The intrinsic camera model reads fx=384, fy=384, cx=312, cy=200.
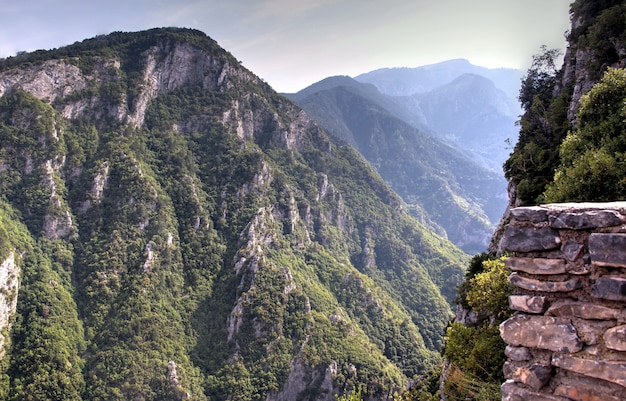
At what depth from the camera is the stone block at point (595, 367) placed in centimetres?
541

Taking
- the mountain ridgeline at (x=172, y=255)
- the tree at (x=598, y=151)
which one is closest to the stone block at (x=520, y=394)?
the tree at (x=598, y=151)

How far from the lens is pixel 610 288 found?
5512mm

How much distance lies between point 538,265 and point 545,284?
0.31 meters

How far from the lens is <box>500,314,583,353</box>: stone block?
5.81 metres

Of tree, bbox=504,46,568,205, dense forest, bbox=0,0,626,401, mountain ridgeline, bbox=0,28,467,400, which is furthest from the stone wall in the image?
mountain ridgeline, bbox=0,28,467,400

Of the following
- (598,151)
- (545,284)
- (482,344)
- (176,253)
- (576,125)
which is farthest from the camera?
(176,253)

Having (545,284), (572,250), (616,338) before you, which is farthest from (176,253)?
(616,338)

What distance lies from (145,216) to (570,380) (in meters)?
144

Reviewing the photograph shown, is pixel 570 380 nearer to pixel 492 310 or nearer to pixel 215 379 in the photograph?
pixel 492 310

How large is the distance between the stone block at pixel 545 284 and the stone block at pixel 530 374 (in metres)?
1.20

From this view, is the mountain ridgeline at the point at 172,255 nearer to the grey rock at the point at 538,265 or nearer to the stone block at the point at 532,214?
the grey rock at the point at 538,265

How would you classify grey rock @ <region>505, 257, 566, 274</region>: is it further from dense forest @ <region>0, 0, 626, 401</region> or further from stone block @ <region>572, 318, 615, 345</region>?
dense forest @ <region>0, 0, 626, 401</region>

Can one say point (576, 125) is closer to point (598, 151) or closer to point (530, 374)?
point (598, 151)

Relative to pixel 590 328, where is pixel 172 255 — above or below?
below
